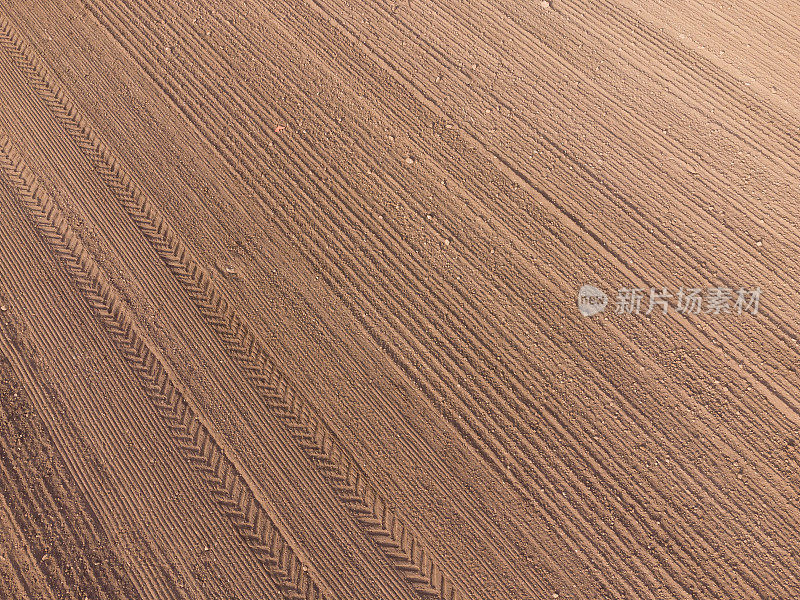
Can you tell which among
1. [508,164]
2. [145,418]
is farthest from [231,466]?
[508,164]

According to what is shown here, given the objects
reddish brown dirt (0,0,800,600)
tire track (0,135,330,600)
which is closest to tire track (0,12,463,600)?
reddish brown dirt (0,0,800,600)

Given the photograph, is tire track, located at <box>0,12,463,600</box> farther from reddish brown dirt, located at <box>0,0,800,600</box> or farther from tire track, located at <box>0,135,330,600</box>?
tire track, located at <box>0,135,330,600</box>

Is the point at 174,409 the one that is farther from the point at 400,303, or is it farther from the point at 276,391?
the point at 400,303

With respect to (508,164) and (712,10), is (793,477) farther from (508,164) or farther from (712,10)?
(712,10)

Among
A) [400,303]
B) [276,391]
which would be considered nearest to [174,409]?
[276,391]

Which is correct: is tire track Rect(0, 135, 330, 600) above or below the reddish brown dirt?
below
